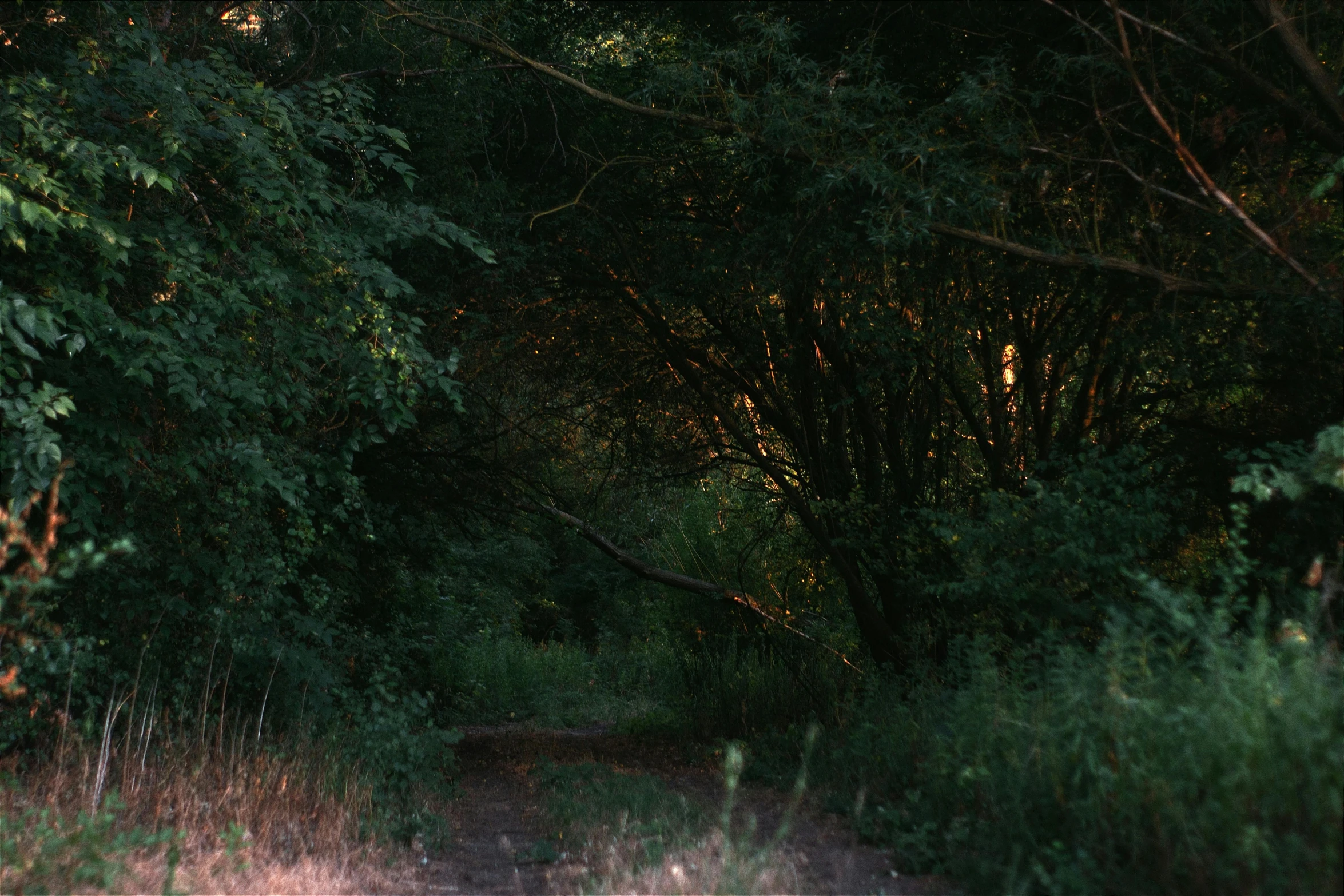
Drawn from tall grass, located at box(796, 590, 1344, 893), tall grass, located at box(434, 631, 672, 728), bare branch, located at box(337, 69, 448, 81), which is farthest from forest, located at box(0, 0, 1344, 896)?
tall grass, located at box(434, 631, 672, 728)

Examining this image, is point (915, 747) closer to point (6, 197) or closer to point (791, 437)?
point (791, 437)

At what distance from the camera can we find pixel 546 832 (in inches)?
302

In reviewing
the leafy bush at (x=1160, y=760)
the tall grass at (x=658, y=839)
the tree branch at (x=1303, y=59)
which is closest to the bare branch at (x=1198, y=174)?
the tree branch at (x=1303, y=59)

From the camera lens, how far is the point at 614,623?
2867 centimetres

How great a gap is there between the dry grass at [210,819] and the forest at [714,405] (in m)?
0.04

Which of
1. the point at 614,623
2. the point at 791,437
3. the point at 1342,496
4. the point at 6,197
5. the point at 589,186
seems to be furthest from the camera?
the point at 614,623

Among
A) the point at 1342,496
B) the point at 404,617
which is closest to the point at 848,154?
the point at 1342,496

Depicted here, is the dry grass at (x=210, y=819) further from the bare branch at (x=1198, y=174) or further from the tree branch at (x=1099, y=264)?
the bare branch at (x=1198, y=174)

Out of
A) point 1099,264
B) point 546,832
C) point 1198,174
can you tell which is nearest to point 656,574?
point 546,832

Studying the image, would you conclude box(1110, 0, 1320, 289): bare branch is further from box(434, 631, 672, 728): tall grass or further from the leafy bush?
box(434, 631, 672, 728): tall grass

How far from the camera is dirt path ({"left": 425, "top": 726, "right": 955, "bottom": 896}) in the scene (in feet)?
18.3

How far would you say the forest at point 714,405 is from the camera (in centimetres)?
511

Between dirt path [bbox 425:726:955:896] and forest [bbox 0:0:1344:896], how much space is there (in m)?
0.07

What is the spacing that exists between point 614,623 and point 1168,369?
22.1 m
